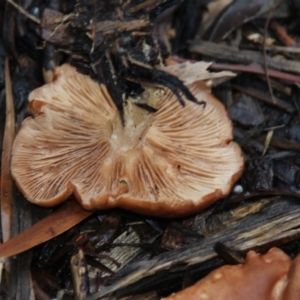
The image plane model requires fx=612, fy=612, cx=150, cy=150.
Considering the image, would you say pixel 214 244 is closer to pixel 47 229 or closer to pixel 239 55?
pixel 47 229

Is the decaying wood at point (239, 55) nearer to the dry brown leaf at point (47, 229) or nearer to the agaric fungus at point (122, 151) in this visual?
the agaric fungus at point (122, 151)

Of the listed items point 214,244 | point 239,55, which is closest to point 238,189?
point 214,244

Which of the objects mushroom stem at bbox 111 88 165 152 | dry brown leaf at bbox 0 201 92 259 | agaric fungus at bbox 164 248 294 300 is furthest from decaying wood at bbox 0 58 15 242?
agaric fungus at bbox 164 248 294 300

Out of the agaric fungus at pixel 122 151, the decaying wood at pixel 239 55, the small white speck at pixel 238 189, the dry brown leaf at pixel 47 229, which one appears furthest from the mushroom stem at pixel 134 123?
the decaying wood at pixel 239 55

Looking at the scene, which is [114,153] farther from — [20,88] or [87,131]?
[20,88]

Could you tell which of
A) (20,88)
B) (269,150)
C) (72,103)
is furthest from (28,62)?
(269,150)

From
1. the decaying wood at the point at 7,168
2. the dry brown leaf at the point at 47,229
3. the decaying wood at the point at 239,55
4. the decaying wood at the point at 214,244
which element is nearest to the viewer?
the decaying wood at the point at 214,244

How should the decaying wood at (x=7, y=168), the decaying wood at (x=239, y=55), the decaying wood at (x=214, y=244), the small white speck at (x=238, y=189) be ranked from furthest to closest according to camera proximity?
the decaying wood at (x=239, y=55), the small white speck at (x=238, y=189), the decaying wood at (x=7, y=168), the decaying wood at (x=214, y=244)
